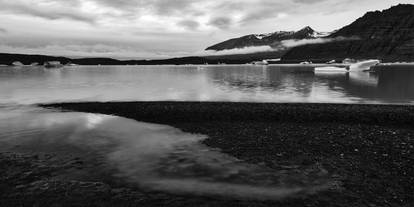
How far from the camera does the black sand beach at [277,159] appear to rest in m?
10.3

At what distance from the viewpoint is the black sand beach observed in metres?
10.3

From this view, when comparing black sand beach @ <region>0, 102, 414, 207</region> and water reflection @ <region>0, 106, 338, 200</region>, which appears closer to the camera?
black sand beach @ <region>0, 102, 414, 207</region>

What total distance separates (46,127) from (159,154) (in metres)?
10.5

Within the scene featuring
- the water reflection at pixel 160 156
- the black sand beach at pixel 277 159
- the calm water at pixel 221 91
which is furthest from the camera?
the calm water at pixel 221 91

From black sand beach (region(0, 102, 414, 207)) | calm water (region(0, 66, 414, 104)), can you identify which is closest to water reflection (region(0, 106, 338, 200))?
black sand beach (region(0, 102, 414, 207))

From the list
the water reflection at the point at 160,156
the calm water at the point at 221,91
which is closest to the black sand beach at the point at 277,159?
the water reflection at the point at 160,156

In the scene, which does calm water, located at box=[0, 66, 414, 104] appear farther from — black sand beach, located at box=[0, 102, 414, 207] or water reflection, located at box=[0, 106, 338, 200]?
water reflection, located at box=[0, 106, 338, 200]

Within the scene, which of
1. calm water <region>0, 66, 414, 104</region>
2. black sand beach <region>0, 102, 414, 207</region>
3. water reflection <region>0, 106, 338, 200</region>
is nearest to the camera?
black sand beach <region>0, 102, 414, 207</region>

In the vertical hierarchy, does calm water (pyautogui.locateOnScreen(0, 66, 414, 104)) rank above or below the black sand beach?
above

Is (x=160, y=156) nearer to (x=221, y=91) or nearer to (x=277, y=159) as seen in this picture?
(x=277, y=159)

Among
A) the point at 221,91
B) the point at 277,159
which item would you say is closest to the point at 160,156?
the point at 277,159

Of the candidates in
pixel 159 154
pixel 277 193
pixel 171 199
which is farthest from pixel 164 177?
pixel 277 193

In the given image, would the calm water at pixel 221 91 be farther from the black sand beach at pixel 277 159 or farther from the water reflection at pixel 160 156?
the water reflection at pixel 160 156

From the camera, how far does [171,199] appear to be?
409 inches
